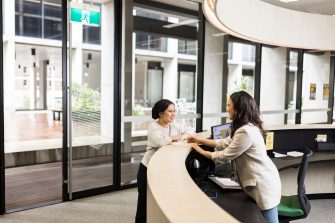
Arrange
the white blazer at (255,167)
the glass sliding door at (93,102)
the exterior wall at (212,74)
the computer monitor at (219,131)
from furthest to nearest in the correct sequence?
the exterior wall at (212,74), the glass sliding door at (93,102), the computer monitor at (219,131), the white blazer at (255,167)

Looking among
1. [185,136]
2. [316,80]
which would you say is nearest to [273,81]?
[316,80]

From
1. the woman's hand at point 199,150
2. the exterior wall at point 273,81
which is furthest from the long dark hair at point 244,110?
the exterior wall at point 273,81

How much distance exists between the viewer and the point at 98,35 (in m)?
5.11

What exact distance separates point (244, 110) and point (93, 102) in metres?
3.20

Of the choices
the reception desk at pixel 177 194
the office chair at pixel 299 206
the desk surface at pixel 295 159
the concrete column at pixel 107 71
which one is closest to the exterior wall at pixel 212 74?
the concrete column at pixel 107 71

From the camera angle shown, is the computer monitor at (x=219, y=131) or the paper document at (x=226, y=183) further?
the computer monitor at (x=219, y=131)

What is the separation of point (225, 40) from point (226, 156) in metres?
5.45

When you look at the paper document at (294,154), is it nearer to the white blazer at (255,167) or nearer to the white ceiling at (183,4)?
the white blazer at (255,167)

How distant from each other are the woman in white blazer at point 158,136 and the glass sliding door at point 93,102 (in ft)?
6.46

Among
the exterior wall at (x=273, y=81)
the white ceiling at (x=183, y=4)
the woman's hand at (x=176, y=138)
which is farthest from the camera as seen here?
the exterior wall at (x=273, y=81)

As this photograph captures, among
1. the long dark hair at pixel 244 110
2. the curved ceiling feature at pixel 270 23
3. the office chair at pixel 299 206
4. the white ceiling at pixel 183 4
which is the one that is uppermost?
the white ceiling at pixel 183 4

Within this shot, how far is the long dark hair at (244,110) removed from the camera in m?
2.28

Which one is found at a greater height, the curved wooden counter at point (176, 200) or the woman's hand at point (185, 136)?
the woman's hand at point (185, 136)

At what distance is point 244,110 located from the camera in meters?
2.28
